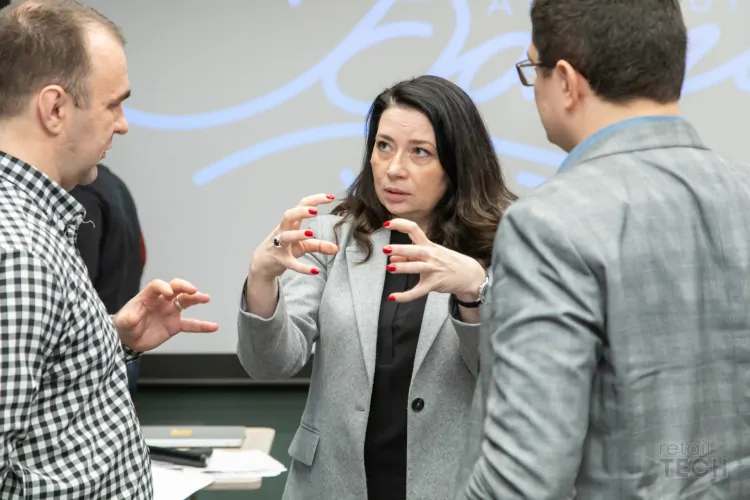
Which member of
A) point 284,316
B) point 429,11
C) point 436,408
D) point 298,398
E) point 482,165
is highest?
point 429,11

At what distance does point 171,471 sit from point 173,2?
9.34 feet

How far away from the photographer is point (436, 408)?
1.90m

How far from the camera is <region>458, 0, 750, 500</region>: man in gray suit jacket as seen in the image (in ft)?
3.71

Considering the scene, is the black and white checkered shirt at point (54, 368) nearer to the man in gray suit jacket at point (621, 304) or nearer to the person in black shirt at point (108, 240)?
the man in gray suit jacket at point (621, 304)

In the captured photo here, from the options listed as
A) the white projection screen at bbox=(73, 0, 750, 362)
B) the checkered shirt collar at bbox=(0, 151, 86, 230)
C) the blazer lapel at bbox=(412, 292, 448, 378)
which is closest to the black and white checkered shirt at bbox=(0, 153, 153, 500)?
the checkered shirt collar at bbox=(0, 151, 86, 230)

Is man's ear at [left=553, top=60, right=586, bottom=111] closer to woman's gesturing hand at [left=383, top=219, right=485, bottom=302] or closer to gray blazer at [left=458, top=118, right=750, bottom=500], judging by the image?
gray blazer at [left=458, top=118, right=750, bottom=500]

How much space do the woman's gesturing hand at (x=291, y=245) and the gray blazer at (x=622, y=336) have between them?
1.95 feet

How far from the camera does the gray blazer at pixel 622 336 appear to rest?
1.13m

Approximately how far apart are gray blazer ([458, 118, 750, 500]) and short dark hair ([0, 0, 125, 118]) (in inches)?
29.5

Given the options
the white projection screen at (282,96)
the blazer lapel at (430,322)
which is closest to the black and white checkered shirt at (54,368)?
the blazer lapel at (430,322)

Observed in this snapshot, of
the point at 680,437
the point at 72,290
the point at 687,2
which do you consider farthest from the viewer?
the point at 687,2

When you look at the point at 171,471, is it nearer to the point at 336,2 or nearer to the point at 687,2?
the point at 336,2

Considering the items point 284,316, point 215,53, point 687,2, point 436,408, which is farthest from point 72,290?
point 687,2

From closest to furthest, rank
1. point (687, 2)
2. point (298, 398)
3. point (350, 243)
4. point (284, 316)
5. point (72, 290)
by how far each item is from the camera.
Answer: point (72, 290)
point (284, 316)
point (350, 243)
point (687, 2)
point (298, 398)
